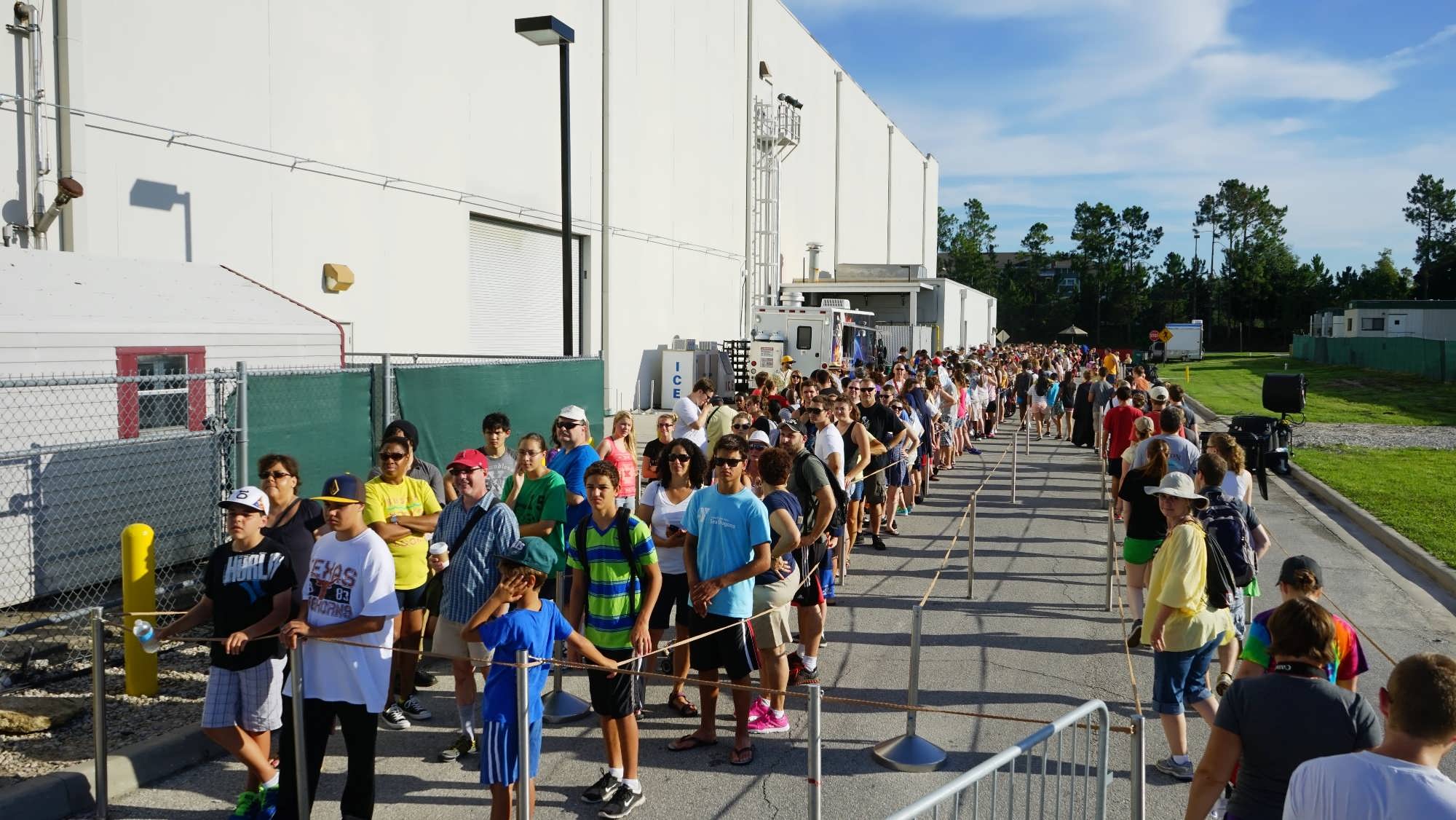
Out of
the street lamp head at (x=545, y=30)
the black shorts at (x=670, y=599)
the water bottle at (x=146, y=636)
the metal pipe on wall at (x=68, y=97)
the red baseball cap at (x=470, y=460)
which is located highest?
the street lamp head at (x=545, y=30)

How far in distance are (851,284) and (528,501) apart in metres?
33.5

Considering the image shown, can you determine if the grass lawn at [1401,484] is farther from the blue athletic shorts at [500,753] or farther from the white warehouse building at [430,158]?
the white warehouse building at [430,158]

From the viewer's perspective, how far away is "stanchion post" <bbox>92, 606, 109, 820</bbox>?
5.12m

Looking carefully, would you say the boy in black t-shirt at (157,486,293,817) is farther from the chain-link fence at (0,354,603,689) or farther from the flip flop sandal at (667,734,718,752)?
the chain-link fence at (0,354,603,689)

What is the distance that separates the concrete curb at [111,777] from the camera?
5.07 m

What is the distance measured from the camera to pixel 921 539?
1246cm

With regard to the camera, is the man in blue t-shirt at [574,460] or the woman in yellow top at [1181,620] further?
the man in blue t-shirt at [574,460]

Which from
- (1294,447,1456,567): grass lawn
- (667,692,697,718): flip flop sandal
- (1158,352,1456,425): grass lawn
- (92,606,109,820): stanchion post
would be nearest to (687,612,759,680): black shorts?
(667,692,697,718): flip flop sandal

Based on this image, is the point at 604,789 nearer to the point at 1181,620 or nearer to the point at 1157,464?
the point at 1181,620

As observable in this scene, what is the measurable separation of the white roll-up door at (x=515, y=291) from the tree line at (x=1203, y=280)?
3221 inches

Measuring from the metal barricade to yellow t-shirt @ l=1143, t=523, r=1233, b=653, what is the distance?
2.26 ft

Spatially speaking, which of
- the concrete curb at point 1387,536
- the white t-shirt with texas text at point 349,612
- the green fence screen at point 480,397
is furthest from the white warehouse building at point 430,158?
the concrete curb at point 1387,536

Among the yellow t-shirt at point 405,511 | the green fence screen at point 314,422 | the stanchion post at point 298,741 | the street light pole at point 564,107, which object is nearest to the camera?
the stanchion post at point 298,741

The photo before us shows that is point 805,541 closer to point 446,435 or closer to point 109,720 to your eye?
point 109,720
